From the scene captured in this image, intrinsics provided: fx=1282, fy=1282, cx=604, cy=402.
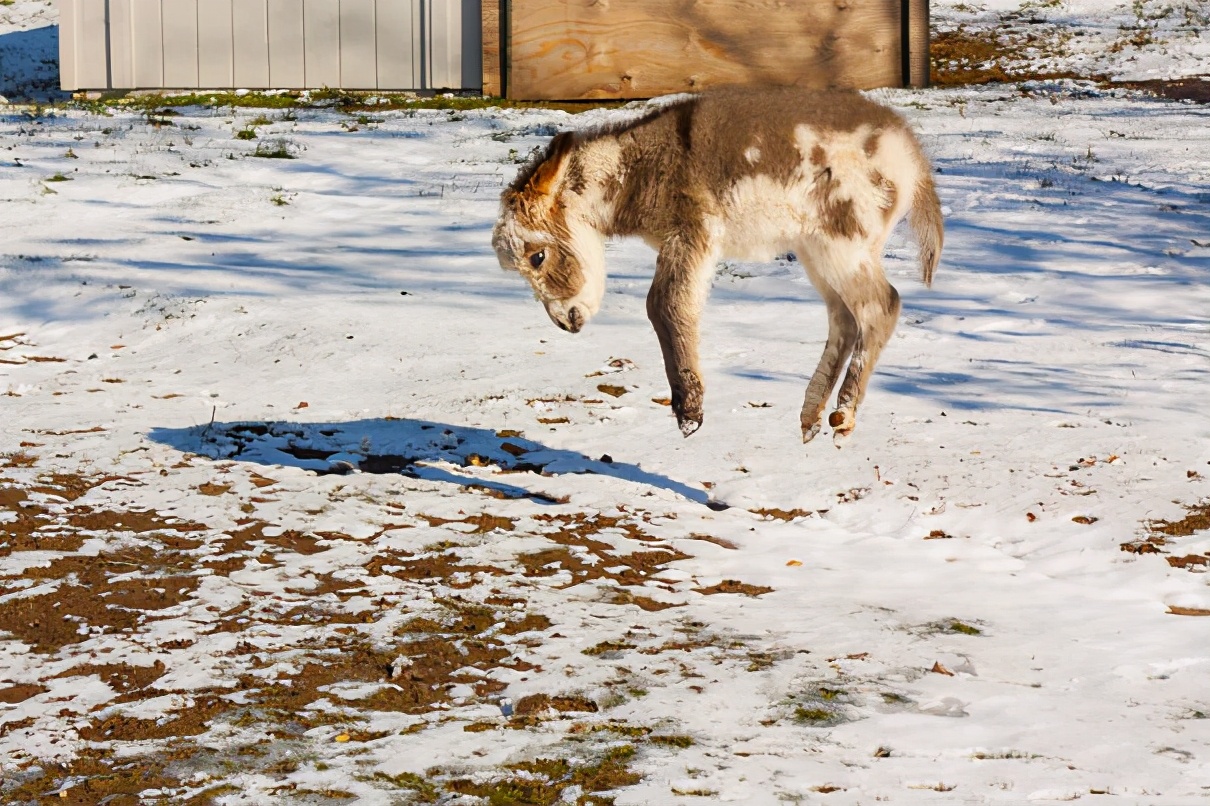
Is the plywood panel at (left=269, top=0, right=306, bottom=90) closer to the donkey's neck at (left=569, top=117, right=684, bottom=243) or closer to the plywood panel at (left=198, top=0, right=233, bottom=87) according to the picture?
the plywood panel at (left=198, top=0, right=233, bottom=87)

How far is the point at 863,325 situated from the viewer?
20.5 ft

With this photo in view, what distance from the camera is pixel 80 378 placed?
27.4ft

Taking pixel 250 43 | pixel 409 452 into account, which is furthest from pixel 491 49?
pixel 409 452

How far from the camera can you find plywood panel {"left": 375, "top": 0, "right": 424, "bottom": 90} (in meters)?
16.6

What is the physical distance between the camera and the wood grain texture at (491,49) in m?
16.1

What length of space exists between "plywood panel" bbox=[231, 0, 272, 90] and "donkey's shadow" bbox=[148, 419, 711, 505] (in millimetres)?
10612

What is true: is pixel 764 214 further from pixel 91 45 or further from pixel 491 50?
pixel 91 45

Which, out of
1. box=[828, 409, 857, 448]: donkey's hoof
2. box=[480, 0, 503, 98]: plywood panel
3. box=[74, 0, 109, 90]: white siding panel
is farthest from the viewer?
box=[74, 0, 109, 90]: white siding panel

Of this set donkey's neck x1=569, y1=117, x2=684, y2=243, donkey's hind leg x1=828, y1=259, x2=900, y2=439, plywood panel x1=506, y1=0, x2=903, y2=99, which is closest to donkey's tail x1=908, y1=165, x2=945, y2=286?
donkey's hind leg x1=828, y1=259, x2=900, y2=439

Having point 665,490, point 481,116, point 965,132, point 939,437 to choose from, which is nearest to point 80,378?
point 665,490

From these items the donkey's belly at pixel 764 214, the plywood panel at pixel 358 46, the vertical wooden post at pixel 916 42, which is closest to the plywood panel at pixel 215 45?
the plywood panel at pixel 358 46

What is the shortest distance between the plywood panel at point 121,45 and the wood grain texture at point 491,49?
15.5 ft

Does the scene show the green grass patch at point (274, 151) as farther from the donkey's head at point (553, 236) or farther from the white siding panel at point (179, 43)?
the donkey's head at point (553, 236)

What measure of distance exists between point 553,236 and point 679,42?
10448 mm
